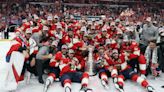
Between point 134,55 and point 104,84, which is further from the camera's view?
point 134,55

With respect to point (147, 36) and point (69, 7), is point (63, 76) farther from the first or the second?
point (69, 7)

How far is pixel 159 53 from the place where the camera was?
17.8 feet

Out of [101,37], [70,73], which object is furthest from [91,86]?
[101,37]

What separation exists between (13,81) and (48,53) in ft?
2.90

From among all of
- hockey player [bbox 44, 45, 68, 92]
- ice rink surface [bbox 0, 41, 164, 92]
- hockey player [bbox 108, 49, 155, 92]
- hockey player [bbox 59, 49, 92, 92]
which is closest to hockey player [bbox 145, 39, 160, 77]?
ice rink surface [bbox 0, 41, 164, 92]

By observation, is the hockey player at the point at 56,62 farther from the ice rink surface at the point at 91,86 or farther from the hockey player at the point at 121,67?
the hockey player at the point at 121,67

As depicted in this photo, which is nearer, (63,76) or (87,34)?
(63,76)

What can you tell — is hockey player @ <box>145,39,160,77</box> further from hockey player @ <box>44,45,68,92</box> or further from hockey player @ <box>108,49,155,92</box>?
hockey player @ <box>44,45,68,92</box>

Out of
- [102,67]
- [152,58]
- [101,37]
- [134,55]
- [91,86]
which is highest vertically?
[101,37]

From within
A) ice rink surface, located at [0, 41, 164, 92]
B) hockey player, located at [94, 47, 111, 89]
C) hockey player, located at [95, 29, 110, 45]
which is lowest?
ice rink surface, located at [0, 41, 164, 92]

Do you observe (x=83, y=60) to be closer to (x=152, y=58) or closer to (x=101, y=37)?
(x=101, y=37)

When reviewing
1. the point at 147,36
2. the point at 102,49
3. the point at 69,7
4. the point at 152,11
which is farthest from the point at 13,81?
the point at 152,11

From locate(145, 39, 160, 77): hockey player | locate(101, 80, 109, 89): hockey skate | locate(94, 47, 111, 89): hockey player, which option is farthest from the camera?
locate(145, 39, 160, 77): hockey player

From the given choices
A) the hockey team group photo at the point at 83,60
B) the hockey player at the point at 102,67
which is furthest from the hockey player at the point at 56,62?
the hockey player at the point at 102,67
